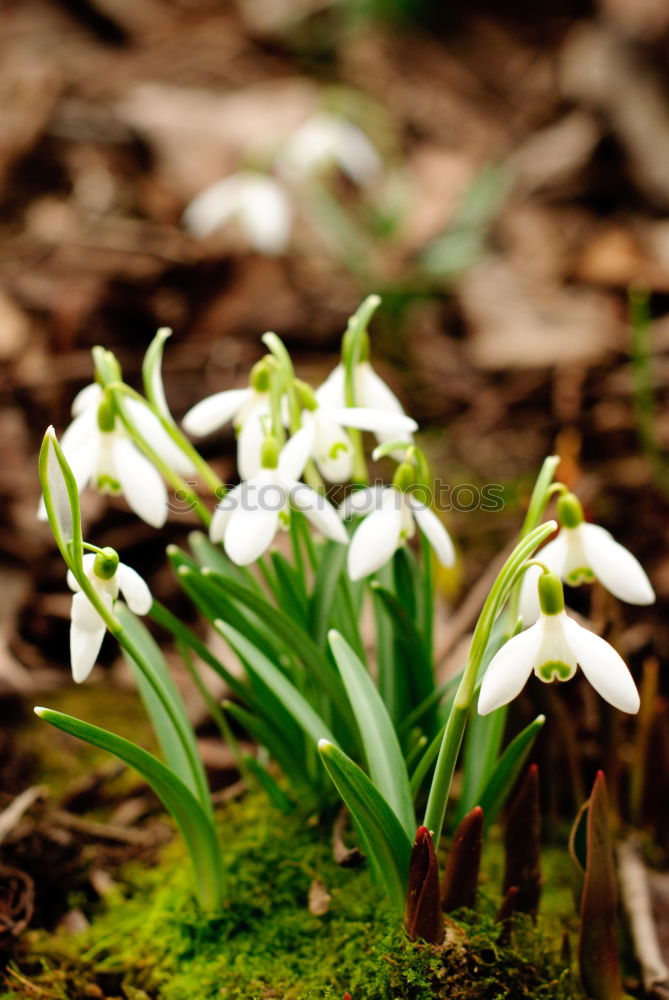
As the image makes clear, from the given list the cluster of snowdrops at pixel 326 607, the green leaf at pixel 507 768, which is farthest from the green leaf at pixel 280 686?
the green leaf at pixel 507 768

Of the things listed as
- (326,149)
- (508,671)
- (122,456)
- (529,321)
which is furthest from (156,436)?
(529,321)

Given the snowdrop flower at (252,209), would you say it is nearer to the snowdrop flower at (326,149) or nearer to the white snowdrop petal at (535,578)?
the snowdrop flower at (326,149)

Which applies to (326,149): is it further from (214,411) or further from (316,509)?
(316,509)

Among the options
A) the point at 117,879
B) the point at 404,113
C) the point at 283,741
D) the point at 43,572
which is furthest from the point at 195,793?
the point at 404,113

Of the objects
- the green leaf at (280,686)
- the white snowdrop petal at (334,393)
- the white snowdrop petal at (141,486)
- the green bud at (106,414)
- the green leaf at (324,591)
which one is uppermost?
the white snowdrop petal at (334,393)

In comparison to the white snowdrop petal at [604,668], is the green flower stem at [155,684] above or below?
below

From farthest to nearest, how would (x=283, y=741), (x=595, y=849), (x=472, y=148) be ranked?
1. (x=472, y=148)
2. (x=283, y=741)
3. (x=595, y=849)

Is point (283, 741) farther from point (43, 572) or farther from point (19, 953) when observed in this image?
point (43, 572)
